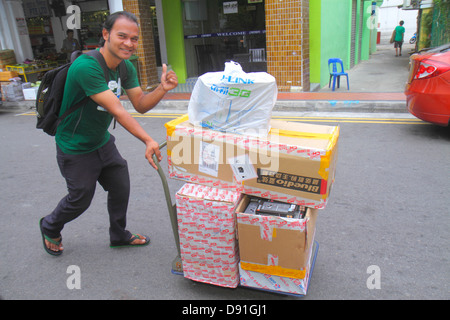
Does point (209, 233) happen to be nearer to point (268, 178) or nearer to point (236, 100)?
point (268, 178)

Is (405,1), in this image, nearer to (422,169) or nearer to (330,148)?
(422,169)

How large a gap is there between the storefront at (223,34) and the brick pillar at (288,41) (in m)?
2.00

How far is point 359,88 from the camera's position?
10242mm

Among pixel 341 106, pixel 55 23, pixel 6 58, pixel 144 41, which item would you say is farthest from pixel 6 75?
pixel 341 106

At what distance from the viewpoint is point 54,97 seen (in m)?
2.61

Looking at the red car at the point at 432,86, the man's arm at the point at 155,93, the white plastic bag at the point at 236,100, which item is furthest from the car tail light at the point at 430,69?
the man's arm at the point at 155,93

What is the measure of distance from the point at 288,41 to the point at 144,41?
4006 mm

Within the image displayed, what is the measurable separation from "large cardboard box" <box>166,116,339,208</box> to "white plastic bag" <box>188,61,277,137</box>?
2.8 inches

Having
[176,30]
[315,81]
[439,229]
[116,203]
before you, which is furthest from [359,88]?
[116,203]

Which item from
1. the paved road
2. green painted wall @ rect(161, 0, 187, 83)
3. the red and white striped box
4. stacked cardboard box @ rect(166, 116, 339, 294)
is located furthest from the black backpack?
green painted wall @ rect(161, 0, 187, 83)

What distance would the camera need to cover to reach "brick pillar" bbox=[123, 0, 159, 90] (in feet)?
33.3

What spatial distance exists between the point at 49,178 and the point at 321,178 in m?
4.02

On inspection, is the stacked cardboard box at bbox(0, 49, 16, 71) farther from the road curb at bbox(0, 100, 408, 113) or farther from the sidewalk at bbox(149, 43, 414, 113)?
the road curb at bbox(0, 100, 408, 113)

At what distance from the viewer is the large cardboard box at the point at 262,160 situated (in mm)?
2136
